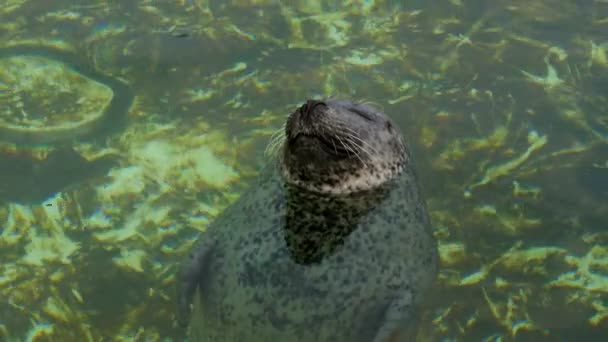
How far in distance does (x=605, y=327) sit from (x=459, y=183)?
5.52 ft

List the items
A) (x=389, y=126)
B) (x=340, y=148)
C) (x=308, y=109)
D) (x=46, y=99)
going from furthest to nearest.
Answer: (x=46, y=99), (x=389, y=126), (x=340, y=148), (x=308, y=109)

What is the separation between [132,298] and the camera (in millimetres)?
4488

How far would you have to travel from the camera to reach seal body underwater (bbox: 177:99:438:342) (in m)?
3.52

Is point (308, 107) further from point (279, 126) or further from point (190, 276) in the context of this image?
point (279, 126)

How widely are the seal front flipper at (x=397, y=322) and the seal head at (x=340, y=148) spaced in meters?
0.83

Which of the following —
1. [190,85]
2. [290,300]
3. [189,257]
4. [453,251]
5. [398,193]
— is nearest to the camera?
[290,300]

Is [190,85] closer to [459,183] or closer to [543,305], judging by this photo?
[459,183]

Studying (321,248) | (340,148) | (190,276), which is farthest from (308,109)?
(190,276)

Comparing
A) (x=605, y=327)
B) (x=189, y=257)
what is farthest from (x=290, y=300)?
(x=605, y=327)

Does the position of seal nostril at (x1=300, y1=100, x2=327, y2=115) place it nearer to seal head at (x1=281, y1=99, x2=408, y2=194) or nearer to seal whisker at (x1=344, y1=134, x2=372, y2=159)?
seal head at (x1=281, y1=99, x2=408, y2=194)

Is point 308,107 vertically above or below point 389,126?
above

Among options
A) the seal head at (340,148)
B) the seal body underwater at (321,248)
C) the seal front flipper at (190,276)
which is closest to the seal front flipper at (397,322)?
the seal body underwater at (321,248)

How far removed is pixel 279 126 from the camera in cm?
617

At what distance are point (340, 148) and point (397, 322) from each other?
1.07 meters
